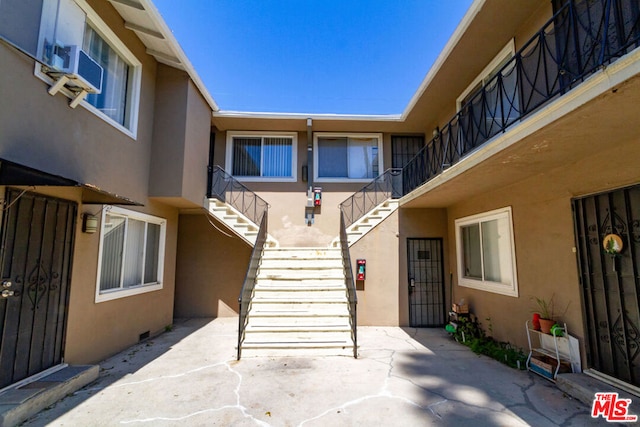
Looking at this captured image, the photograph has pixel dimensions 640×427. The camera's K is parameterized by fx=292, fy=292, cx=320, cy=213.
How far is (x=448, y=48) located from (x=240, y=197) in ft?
21.6

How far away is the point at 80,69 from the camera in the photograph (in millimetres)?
3908

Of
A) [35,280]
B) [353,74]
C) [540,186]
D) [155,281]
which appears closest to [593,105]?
[540,186]

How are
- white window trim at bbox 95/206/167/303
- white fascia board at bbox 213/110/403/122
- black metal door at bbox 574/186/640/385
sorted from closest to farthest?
black metal door at bbox 574/186/640/385
white window trim at bbox 95/206/167/303
white fascia board at bbox 213/110/403/122

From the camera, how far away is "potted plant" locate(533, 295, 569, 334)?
437cm

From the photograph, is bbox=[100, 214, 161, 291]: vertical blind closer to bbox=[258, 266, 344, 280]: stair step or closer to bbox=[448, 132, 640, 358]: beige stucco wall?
bbox=[258, 266, 344, 280]: stair step

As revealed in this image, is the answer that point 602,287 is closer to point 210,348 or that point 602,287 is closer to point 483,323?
point 483,323

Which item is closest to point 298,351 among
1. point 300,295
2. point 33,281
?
point 300,295

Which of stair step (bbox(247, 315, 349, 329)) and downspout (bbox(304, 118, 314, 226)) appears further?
downspout (bbox(304, 118, 314, 226))

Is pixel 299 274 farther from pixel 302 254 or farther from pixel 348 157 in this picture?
pixel 348 157

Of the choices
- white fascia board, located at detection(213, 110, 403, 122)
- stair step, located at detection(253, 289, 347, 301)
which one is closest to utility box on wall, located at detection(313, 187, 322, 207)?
white fascia board, located at detection(213, 110, 403, 122)

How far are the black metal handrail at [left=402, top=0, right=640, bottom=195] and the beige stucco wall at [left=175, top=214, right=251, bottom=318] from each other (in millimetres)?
5477

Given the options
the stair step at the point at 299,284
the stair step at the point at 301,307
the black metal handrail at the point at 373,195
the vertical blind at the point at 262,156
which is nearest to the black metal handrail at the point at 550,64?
the black metal handrail at the point at 373,195

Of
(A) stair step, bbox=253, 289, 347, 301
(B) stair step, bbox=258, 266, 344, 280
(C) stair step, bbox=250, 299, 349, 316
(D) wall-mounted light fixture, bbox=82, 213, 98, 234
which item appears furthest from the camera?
(B) stair step, bbox=258, 266, 344, 280

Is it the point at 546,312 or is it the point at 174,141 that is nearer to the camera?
the point at 546,312
